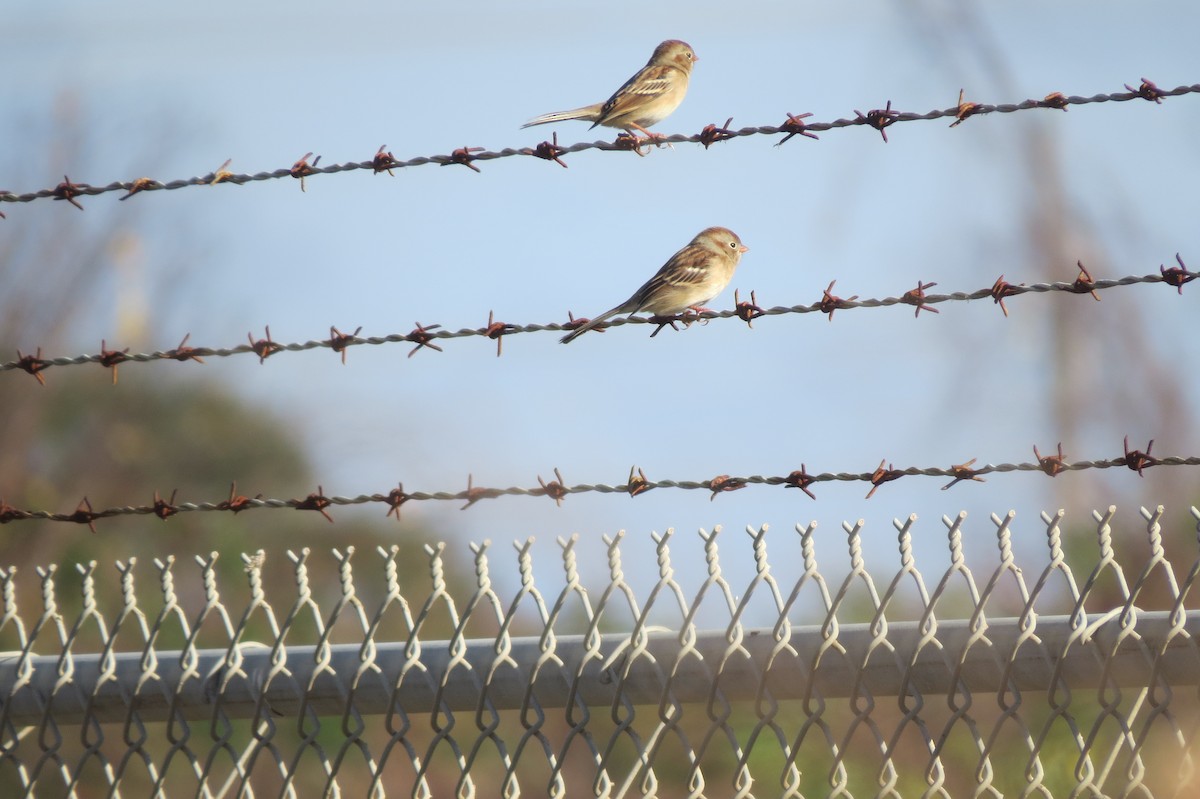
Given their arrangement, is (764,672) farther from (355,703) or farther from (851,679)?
(355,703)

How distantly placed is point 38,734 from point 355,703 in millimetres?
944

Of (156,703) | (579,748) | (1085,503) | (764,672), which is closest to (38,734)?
(156,703)

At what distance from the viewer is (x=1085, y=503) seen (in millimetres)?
21406

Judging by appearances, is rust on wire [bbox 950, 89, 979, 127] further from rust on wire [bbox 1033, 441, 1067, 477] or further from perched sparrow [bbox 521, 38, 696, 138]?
perched sparrow [bbox 521, 38, 696, 138]

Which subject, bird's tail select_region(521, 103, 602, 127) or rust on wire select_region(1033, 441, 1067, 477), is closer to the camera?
rust on wire select_region(1033, 441, 1067, 477)

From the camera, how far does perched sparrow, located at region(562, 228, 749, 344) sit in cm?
679

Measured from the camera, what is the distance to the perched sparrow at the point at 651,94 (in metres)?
6.53

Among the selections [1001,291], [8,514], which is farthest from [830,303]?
[8,514]

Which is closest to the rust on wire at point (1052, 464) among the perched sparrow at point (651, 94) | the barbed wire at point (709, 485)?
the barbed wire at point (709, 485)

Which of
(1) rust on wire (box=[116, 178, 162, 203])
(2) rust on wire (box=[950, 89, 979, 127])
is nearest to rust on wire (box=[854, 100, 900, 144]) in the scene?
(2) rust on wire (box=[950, 89, 979, 127])

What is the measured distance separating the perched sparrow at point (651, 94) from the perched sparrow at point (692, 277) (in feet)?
2.37

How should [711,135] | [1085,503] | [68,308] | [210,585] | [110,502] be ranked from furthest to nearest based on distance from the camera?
[68,308] < [110,502] < [1085,503] < [711,135] < [210,585]

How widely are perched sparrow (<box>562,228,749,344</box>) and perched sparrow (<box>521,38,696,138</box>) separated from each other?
0.72 meters

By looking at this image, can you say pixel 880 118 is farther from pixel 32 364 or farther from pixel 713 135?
pixel 32 364
